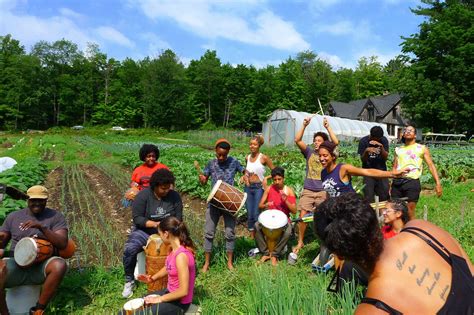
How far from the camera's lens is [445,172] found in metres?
12.6

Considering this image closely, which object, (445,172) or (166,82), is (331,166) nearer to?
(445,172)

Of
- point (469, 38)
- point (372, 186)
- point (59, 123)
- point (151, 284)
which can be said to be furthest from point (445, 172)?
point (59, 123)

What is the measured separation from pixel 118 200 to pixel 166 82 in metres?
48.2

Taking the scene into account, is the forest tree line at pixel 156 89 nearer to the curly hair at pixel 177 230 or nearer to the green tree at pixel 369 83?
the green tree at pixel 369 83

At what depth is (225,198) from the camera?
16.9 ft

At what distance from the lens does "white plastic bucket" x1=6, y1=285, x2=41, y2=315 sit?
3.88 metres

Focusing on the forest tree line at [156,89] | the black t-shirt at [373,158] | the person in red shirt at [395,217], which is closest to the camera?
the person in red shirt at [395,217]

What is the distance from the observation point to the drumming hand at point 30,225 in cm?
388

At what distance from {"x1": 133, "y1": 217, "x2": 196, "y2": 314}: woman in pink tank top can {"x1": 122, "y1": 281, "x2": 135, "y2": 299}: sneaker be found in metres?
0.75

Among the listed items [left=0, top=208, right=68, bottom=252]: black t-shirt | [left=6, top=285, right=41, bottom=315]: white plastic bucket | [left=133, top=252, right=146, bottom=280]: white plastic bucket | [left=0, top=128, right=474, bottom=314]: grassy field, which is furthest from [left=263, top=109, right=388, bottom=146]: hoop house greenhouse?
[left=6, top=285, right=41, bottom=315]: white plastic bucket

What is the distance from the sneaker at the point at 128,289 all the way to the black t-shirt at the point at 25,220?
1.01 m

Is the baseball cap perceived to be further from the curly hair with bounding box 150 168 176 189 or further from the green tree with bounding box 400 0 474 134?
the green tree with bounding box 400 0 474 134

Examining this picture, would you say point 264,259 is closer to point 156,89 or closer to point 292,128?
point 292,128

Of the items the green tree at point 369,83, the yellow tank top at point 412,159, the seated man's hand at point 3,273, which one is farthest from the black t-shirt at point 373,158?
the green tree at point 369,83
